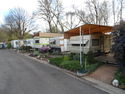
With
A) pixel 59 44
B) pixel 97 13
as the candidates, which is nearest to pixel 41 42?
pixel 59 44

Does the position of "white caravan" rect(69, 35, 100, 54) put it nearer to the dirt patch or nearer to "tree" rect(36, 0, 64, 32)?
the dirt patch

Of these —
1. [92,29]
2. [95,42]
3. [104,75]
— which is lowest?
[104,75]

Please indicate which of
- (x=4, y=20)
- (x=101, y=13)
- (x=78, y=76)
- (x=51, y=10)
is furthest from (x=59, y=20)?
(x=78, y=76)

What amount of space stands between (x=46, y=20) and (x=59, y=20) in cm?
372

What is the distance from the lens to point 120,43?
5.81m

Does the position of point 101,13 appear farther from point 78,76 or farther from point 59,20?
point 78,76

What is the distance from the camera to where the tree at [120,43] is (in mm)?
5804

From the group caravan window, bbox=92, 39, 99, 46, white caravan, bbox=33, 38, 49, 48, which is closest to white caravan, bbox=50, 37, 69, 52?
white caravan, bbox=33, 38, 49, 48

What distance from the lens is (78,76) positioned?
7176mm

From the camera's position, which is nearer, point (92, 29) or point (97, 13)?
point (92, 29)

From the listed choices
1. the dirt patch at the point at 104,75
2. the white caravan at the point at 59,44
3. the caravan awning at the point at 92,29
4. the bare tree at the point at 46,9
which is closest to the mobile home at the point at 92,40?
the caravan awning at the point at 92,29

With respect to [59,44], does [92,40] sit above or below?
above

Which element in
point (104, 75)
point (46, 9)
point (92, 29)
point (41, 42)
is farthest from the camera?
point (46, 9)

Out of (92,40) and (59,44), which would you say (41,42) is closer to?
(59,44)
